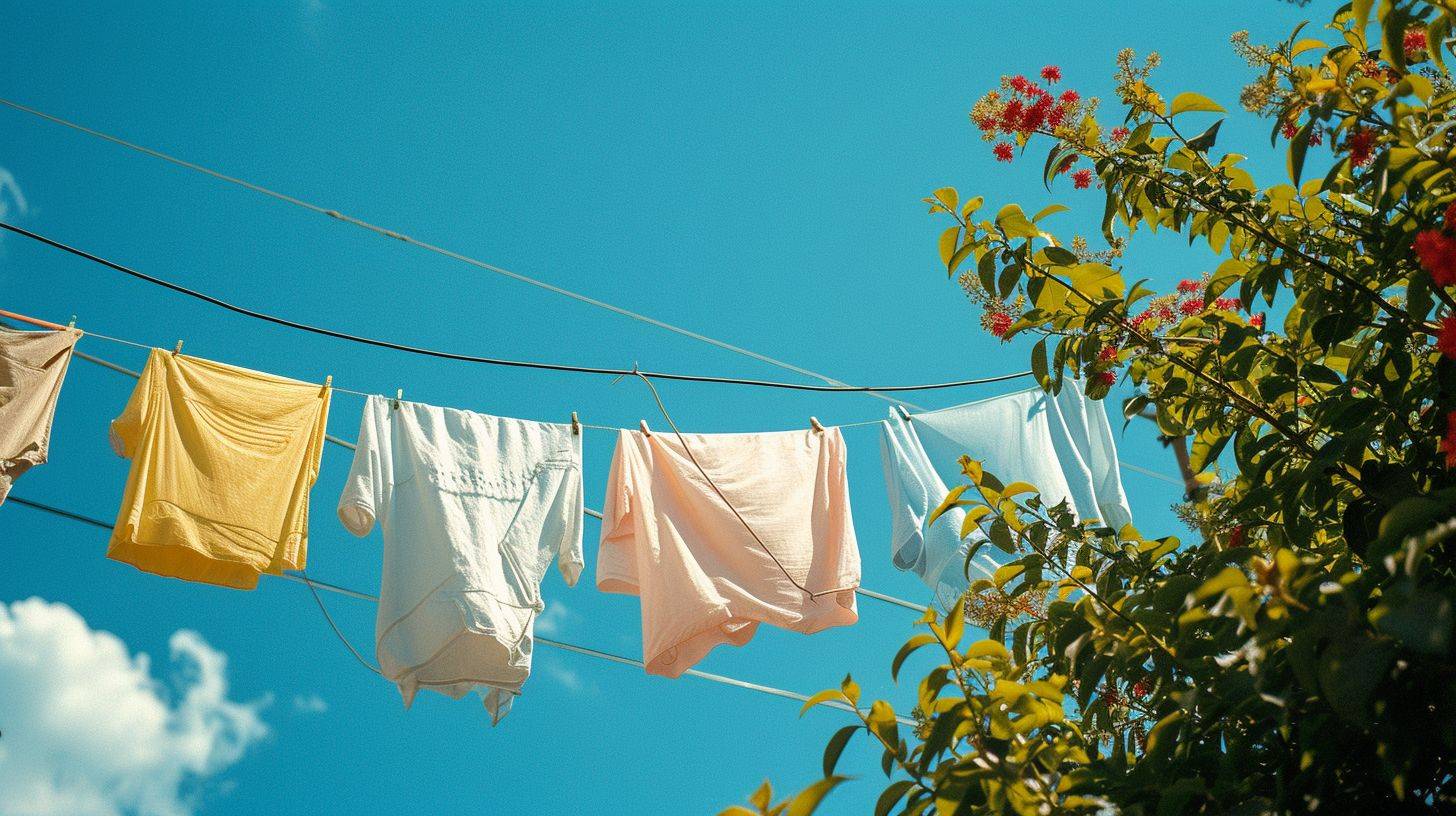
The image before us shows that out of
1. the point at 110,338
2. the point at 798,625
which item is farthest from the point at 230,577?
the point at 798,625

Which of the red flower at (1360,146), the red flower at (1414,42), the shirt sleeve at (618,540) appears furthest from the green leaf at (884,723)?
the shirt sleeve at (618,540)

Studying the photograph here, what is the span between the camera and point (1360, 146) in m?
1.42

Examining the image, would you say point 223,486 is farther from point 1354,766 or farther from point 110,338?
point 1354,766

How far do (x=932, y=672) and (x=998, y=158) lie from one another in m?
1.09

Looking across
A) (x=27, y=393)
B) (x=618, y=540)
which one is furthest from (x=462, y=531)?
(x=27, y=393)

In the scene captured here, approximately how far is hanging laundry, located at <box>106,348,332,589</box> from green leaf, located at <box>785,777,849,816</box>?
2.41 metres

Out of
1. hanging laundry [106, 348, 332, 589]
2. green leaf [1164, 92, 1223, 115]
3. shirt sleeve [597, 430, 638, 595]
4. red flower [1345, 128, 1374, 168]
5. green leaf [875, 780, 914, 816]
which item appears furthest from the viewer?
shirt sleeve [597, 430, 638, 595]

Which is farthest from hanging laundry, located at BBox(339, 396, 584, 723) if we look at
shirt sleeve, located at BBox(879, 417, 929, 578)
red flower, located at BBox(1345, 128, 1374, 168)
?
red flower, located at BBox(1345, 128, 1374, 168)

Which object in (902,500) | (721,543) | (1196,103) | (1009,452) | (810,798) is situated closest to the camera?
(810,798)

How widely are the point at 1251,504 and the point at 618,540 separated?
217 centimetres

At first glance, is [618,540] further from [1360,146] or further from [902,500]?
[1360,146]

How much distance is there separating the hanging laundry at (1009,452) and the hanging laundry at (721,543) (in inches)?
8.1

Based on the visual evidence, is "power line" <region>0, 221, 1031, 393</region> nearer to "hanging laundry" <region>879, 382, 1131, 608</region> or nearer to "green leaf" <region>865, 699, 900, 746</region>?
"hanging laundry" <region>879, 382, 1131, 608</region>

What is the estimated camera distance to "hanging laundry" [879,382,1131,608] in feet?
11.8
